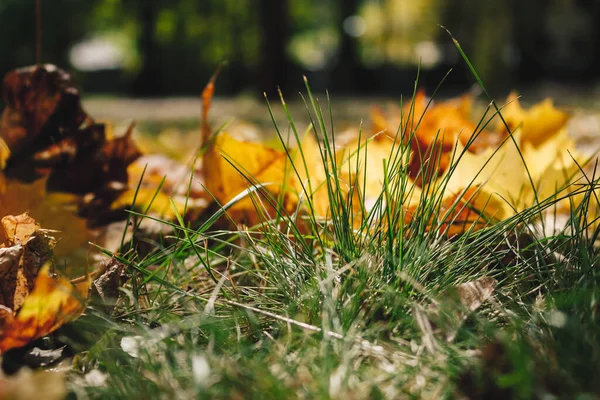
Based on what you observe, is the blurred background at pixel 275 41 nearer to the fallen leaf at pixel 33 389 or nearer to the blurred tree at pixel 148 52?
the blurred tree at pixel 148 52

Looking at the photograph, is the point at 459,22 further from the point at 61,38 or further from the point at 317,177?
the point at 317,177

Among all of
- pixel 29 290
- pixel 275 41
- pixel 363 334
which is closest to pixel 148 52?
pixel 275 41

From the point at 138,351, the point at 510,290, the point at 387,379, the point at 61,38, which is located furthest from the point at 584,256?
the point at 61,38

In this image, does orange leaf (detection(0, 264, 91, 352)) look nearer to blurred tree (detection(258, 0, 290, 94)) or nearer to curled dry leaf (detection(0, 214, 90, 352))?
curled dry leaf (detection(0, 214, 90, 352))

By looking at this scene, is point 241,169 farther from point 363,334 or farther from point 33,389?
point 33,389

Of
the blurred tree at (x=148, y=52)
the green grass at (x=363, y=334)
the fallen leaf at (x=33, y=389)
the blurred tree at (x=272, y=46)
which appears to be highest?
the fallen leaf at (x=33, y=389)

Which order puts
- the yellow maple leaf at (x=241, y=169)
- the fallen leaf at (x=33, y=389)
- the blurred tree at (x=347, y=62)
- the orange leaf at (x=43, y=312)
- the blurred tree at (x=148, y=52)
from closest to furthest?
the fallen leaf at (x=33, y=389) < the orange leaf at (x=43, y=312) < the yellow maple leaf at (x=241, y=169) < the blurred tree at (x=347, y=62) < the blurred tree at (x=148, y=52)

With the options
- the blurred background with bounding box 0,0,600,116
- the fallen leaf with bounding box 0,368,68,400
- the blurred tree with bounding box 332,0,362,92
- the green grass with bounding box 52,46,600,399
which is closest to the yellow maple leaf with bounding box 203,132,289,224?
the green grass with bounding box 52,46,600,399

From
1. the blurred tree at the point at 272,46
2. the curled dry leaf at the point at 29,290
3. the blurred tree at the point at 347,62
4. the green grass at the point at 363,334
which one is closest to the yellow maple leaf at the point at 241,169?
the green grass at the point at 363,334
